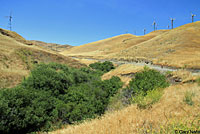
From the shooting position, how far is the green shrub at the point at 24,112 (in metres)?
7.20

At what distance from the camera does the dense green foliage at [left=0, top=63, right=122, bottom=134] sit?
24.6ft

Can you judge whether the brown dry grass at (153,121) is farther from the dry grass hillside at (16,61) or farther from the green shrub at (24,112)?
the dry grass hillside at (16,61)

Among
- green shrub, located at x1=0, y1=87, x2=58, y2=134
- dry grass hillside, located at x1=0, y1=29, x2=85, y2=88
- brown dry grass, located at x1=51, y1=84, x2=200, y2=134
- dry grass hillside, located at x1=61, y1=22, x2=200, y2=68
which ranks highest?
dry grass hillside, located at x1=61, y1=22, x2=200, y2=68

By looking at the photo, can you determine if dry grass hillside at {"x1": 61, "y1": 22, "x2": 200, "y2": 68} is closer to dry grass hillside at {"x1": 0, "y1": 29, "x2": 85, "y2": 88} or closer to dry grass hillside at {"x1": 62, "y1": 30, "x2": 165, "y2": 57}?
dry grass hillside at {"x1": 62, "y1": 30, "x2": 165, "y2": 57}

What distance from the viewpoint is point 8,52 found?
54.7 ft

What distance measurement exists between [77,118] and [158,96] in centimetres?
565

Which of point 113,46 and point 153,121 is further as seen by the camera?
point 113,46

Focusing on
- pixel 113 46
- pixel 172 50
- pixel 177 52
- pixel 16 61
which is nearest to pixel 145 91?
pixel 16 61

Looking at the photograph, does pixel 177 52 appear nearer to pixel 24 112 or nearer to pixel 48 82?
pixel 48 82

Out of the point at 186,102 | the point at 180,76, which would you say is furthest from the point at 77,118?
the point at 180,76

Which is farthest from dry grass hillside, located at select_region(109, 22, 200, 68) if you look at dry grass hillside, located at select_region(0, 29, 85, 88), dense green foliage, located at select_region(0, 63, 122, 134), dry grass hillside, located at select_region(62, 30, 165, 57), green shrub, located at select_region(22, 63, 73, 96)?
dry grass hillside, located at select_region(62, 30, 165, 57)

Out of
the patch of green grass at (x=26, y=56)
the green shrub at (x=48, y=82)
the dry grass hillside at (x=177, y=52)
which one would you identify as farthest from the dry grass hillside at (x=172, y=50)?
the patch of green grass at (x=26, y=56)

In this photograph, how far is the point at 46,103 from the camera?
30.5 feet

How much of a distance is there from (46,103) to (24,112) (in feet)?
5.31
